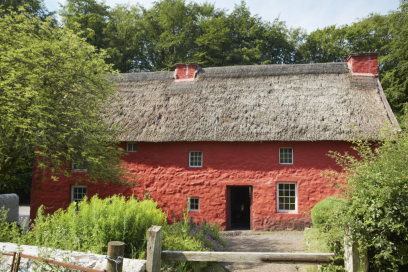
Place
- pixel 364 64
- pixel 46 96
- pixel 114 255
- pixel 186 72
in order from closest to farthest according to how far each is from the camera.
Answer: pixel 114 255
pixel 46 96
pixel 364 64
pixel 186 72

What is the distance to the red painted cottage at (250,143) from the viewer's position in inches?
457

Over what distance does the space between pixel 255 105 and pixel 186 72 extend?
4.35 metres

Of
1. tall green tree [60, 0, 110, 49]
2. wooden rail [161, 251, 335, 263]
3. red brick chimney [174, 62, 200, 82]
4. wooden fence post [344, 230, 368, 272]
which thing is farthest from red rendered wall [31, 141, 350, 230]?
tall green tree [60, 0, 110, 49]

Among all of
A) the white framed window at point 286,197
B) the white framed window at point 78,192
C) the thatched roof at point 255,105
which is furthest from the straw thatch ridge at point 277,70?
the white framed window at point 78,192

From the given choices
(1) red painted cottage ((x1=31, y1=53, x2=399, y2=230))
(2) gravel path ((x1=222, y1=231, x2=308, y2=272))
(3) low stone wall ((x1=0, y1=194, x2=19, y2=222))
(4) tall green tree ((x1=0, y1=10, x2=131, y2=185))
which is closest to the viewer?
(2) gravel path ((x1=222, y1=231, x2=308, y2=272))

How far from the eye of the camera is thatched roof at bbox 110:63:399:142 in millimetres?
11672

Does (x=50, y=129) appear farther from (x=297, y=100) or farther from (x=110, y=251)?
(x=297, y=100)

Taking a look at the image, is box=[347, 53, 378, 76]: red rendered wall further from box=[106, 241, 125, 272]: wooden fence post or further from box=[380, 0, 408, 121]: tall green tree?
box=[106, 241, 125, 272]: wooden fence post

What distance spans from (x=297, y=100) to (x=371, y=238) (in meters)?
9.14

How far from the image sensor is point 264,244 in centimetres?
955

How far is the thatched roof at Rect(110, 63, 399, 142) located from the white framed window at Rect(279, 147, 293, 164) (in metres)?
0.75

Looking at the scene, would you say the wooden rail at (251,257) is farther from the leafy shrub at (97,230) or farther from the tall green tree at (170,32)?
the tall green tree at (170,32)

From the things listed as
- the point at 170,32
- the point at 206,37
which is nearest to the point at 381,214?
the point at 206,37

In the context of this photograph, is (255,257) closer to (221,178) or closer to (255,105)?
(221,178)
